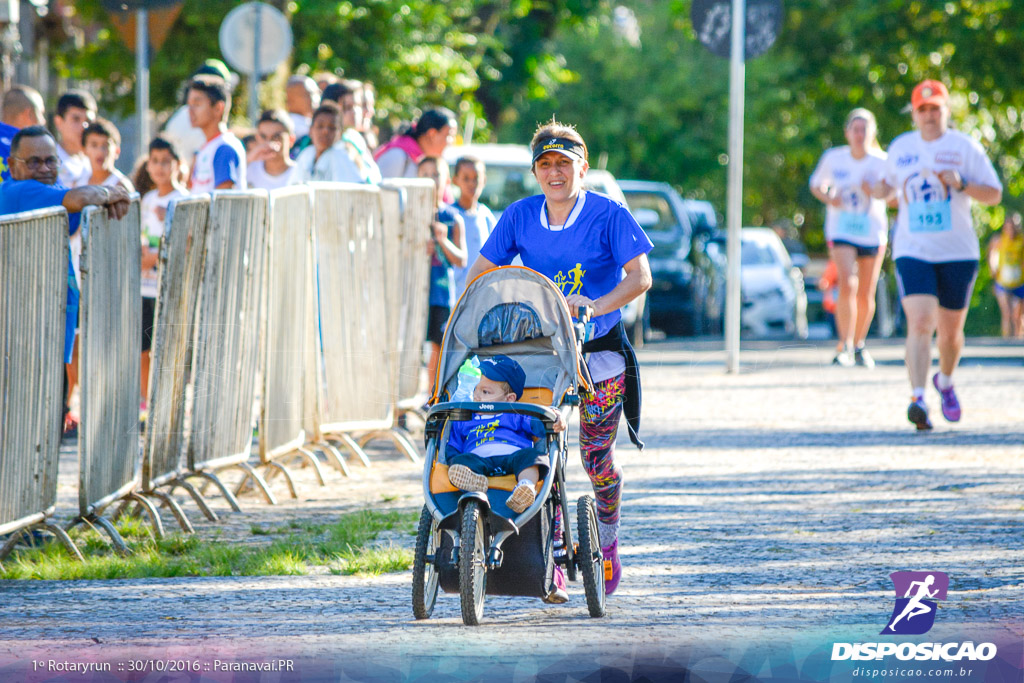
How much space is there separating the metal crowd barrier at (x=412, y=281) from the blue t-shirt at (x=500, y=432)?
15.4ft

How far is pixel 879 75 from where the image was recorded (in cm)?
3238

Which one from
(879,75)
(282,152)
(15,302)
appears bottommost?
(15,302)

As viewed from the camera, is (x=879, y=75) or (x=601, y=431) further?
(x=879, y=75)

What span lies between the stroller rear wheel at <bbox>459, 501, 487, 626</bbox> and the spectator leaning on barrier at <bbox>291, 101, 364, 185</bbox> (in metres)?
5.42

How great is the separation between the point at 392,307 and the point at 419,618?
4911 mm

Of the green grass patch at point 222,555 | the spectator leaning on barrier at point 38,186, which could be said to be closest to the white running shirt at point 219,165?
the spectator leaning on barrier at point 38,186

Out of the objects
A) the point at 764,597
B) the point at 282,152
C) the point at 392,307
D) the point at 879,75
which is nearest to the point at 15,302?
the point at 764,597

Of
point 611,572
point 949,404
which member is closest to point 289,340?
point 611,572

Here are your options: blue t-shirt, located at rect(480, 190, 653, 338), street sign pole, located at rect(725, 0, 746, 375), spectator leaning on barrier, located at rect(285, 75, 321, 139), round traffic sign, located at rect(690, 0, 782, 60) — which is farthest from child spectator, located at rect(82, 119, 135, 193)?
round traffic sign, located at rect(690, 0, 782, 60)

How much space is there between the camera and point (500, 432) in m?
5.74

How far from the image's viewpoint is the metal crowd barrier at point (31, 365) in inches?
254

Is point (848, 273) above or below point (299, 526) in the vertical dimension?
above

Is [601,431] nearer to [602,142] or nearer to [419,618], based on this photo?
[419,618]

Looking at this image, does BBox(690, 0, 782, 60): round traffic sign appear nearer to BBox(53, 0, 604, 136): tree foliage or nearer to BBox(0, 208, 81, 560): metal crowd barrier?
BBox(53, 0, 604, 136): tree foliage
